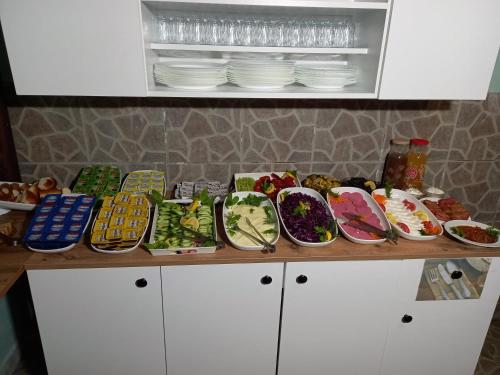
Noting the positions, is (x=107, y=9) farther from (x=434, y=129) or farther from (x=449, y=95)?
(x=434, y=129)

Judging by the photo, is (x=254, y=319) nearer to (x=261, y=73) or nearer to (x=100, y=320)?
(x=100, y=320)

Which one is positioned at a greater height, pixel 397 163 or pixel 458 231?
pixel 397 163

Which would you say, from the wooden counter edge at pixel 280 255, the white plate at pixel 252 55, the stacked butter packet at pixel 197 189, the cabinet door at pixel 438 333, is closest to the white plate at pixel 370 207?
the wooden counter edge at pixel 280 255

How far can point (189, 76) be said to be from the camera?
1.59m

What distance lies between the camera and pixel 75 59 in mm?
1455

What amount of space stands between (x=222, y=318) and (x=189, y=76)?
1012 mm

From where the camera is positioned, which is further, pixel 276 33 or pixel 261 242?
pixel 276 33

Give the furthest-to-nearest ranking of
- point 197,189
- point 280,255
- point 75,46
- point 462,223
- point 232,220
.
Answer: point 197,189, point 462,223, point 232,220, point 280,255, point 75,46

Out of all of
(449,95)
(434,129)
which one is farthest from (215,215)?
(434,129)

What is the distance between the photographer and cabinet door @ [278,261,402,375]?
160 centimetres

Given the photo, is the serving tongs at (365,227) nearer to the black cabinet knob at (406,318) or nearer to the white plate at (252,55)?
the black cabinet knob at (406,318)

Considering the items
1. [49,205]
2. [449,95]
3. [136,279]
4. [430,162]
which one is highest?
[449,95]

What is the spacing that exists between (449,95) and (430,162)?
0.59 meters

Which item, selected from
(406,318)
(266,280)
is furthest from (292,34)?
(406,318)
